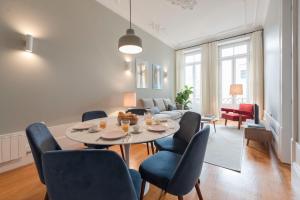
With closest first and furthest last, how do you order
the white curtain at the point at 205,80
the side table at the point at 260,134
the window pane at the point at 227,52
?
1. the side table at the point at 260,134
2. the window pane at the point at 227,52
3. the white curtain at the point at 205,80

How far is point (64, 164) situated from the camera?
677mm

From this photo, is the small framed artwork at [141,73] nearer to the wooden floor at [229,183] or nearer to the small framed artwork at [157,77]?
the small framed artwork at [157,77]

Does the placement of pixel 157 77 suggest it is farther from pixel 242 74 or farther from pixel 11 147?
pixel 11 147

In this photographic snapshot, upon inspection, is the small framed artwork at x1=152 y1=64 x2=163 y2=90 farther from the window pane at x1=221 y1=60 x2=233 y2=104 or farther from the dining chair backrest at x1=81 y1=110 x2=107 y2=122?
the dining chair backrest at x1=81 y1=110 x2=107 y2=122

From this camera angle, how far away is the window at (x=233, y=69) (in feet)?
18.3

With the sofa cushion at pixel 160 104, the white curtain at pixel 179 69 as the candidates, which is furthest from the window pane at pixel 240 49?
the sofa cushion at pixel 160 104

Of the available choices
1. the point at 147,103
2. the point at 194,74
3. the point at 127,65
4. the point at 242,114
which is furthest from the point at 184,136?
the point at 194,74

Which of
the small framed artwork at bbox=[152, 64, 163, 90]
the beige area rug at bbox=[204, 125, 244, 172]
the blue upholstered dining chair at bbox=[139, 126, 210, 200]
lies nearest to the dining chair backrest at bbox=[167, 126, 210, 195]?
the blue upholstered dining chair at bbox=[139, 126, 210, 200]

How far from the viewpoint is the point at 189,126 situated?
5.87ft

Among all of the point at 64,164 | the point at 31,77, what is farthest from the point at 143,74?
the point at 64,164

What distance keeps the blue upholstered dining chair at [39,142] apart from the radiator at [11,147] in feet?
4.23

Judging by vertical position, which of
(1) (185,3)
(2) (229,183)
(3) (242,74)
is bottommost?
(2) (229,183)

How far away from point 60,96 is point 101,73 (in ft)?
3.55

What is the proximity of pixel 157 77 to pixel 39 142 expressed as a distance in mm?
4696
